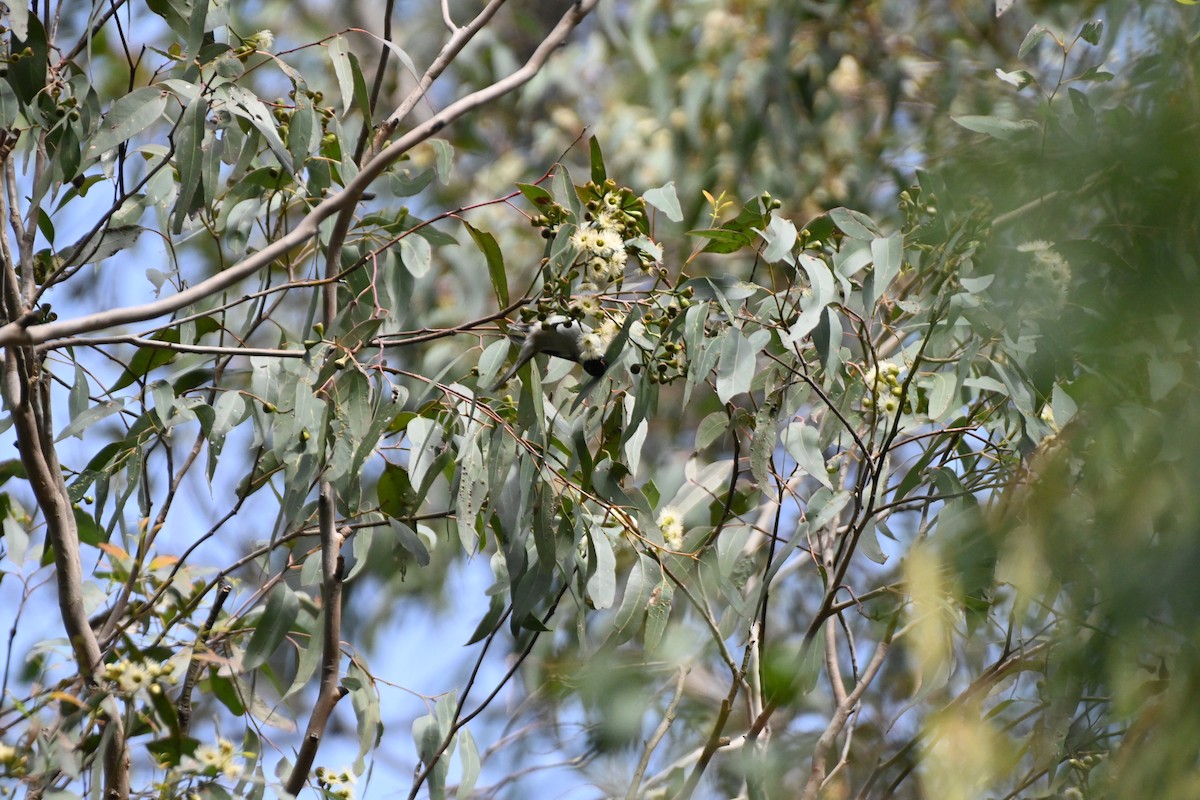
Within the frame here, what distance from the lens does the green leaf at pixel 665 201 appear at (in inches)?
51.2

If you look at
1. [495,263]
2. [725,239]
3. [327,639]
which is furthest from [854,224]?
[327,639]

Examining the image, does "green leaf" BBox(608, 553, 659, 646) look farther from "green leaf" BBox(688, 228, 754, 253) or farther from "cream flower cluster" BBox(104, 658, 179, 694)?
"cream flower cluster" BBox(104, 658, 179, 694)

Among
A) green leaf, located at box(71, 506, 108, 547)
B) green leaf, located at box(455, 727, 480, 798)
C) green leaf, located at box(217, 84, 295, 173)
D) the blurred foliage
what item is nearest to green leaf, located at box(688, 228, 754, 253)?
the blurred foliage

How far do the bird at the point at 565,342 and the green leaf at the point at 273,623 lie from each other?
0.39 m

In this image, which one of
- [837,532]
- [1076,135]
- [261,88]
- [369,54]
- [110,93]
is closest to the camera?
[1076,135]

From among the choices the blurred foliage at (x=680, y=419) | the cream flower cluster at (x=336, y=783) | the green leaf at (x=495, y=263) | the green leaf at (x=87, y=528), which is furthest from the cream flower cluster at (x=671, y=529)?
the green leaf at (x=87, y=528)

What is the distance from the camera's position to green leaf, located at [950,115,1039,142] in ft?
3.64

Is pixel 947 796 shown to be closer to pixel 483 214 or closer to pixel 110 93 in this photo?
pixel 483 214

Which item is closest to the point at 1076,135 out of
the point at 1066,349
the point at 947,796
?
the point at 1066,349

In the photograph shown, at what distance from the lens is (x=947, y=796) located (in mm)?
951

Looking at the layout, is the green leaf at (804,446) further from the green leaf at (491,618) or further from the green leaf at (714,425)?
the green leaf at (491,618)

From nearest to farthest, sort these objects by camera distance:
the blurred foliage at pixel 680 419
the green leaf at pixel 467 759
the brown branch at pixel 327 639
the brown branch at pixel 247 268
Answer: the blurred foliage at pixel 680 419 < the brown branch at pixel 247 268 < the brown branch at pixel 327 639 < the green leaf at pixel 467 759

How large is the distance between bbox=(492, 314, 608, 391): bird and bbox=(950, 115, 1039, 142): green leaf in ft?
1.41

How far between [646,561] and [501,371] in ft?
0.96
